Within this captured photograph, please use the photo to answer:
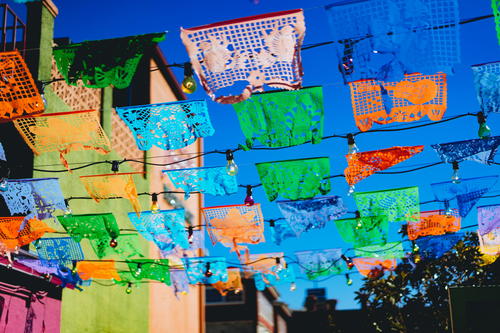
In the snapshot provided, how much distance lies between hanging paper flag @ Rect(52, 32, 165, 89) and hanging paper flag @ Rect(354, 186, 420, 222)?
191 inches

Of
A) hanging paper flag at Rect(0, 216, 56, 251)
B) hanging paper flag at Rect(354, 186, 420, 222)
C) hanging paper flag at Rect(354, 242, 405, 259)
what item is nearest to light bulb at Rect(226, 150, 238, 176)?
hanging paper flag at Rect(354, 186, 420, 222)

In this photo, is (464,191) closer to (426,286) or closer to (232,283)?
(426,286)

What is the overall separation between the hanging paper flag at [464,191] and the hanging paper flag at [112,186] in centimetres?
518

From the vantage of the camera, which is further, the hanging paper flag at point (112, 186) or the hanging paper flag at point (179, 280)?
the hanging paper flag at point (179, 280)

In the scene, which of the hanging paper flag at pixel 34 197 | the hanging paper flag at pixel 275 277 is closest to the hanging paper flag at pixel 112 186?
the hanging paper flag at pixel 34 197

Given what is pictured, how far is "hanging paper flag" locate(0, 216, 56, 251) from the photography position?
29.4 feet

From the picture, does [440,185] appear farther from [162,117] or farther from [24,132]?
[24,132]

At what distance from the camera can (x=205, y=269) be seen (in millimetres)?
13031

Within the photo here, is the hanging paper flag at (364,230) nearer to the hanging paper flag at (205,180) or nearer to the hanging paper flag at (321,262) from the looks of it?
the hanging paper flag at (321,262)

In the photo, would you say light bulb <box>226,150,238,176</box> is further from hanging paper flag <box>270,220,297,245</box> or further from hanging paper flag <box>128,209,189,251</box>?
hanging paper flag <box>270,220,297,245</box>

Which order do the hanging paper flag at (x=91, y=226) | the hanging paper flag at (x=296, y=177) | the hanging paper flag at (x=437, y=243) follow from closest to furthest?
the hanging paper flag at (x=296, y=177) → the hanging paper flag at (x=91, y=226) → the hanging paper flag at (x=437, y=243)

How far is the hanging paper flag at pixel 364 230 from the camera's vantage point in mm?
10461

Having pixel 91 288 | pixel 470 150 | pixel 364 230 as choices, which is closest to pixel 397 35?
pixel 470 150

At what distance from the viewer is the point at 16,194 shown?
28.9 feet
